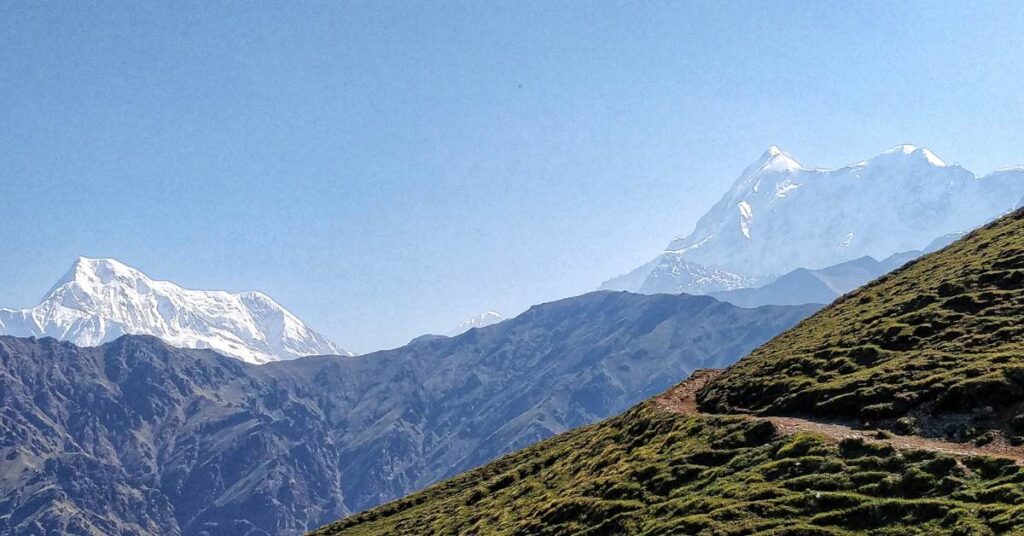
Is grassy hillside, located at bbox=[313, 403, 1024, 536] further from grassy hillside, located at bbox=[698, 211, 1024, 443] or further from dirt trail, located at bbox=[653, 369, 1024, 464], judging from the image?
grassy hillside, located at bbox=[698, 211, 1024, 443]

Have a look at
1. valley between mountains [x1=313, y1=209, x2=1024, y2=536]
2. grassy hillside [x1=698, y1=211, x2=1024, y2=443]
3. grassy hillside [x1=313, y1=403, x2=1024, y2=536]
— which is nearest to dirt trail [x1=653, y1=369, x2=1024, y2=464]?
valley between mountains [x1=313, y1=209, x2=1024, y2=536]

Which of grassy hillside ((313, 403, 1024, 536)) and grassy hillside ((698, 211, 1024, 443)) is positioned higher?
grassy hillside ((698, 211, 1024, 443))

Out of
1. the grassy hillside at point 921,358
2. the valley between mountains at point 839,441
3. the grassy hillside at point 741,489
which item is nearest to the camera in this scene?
the grassy hillside at point 741,489

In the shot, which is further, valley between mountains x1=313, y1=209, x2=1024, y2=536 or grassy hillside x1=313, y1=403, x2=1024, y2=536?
valley between mountains x1=313, y1=209, x2=1024, y2=536

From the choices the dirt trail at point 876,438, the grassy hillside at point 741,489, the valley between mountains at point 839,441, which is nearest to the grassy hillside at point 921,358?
the valley between mountains at point 839,441

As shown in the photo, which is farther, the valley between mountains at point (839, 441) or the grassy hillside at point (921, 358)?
the grassy hillside at point (921, 358)

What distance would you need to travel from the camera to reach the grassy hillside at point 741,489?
124 feet

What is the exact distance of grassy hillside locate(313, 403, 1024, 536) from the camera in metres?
37.9

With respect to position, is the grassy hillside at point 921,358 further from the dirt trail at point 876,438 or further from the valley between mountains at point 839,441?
the dirt trail at point 876,438

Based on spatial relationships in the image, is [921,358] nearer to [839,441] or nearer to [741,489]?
[839,441]

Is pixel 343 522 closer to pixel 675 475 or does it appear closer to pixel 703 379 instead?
pixel 703 379

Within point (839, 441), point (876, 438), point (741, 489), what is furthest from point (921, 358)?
point (741, 489)

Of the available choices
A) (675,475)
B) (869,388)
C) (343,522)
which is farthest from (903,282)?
(343,522)

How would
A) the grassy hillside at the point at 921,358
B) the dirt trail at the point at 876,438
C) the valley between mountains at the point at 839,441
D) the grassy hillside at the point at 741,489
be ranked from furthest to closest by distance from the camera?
1. the grassy hillside at the point at 921,358
2. the dirt trail at the point at 876,438
3. the valley between mountains at the point at 839,441
4. the grassy hillside at the point at 741,489
